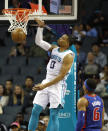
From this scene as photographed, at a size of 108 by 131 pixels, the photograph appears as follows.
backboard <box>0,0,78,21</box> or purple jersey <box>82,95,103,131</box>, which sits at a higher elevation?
backboard <box>0,0,78,21</box>

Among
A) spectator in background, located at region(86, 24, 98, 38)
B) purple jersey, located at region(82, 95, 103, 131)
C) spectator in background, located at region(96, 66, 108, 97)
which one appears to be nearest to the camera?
purple jersey, located at region(82, 95, 103, 131)

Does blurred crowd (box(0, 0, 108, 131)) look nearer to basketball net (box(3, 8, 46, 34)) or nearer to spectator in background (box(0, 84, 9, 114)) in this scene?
spectator in background (box(0, 84, 9, 114))

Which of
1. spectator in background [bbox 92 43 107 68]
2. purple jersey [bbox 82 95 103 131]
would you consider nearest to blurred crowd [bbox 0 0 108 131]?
spectator in background [bbox 92 43 107 68]

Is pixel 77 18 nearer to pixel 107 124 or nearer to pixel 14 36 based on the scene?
pixel 14 36

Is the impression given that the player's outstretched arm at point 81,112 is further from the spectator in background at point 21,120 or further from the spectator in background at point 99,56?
the spectator in background at point 99,56

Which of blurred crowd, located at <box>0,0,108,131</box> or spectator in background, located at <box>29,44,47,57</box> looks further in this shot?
spectator in background, located at <box>29,44,47,57</box>

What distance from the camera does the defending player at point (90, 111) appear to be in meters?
8.48

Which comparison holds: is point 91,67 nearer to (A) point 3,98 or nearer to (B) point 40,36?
(A) point 3,98

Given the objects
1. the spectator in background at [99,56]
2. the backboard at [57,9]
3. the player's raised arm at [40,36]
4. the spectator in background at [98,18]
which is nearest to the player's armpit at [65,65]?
the player's raised arm at [40,36]

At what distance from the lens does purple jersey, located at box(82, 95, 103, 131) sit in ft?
28.1

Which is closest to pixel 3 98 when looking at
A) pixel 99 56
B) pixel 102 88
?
pixel 102 88

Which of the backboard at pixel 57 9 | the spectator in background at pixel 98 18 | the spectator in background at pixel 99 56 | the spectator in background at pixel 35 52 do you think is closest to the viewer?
the backboard at pixel 57 9

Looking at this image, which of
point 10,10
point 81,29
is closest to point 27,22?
point 10,10

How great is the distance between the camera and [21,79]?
1529 cm
